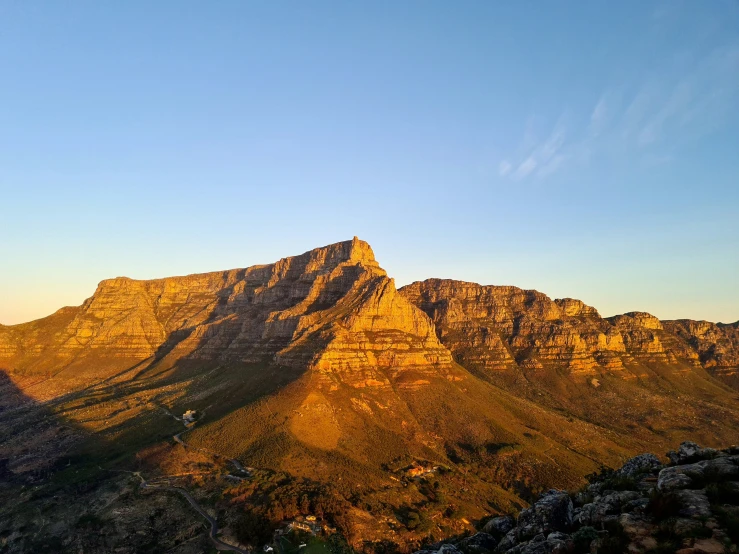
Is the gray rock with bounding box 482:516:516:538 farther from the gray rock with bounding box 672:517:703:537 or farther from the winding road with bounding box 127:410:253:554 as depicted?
the winding road with bounding box 127:410:253:554

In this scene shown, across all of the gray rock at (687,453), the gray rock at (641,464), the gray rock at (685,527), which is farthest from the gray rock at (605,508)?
the gray rock at (641,464)

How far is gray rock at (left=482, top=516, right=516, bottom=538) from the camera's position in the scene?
79.5 feet

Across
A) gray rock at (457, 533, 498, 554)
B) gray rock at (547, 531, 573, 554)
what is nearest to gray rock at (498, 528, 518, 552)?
gray rock at (457, 533, 498, 554)

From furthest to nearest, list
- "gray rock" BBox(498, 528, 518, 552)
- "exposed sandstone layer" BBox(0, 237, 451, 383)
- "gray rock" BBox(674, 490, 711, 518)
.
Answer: "exposed sandstone layer" BBox(0, 237, 451, 383) < "gray rock" BBox(498, 528, 518, 552) < "gray rock" BBox(674, 490, 711, 518)

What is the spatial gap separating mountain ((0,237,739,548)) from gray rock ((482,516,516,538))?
43.0 m

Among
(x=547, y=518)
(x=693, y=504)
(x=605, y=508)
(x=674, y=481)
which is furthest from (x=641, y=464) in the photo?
(x=693, y=504)

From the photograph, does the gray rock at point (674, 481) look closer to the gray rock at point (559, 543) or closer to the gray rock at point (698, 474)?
the gray rock at point (698, 474)

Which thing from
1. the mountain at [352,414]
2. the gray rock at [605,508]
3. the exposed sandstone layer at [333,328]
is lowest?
the mountain at [352,414]

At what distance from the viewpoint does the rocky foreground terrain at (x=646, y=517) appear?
13.7 metres

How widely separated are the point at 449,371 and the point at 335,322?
40725mm

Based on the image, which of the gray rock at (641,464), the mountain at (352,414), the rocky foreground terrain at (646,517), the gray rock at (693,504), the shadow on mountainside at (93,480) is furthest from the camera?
the mountain at (352,414)

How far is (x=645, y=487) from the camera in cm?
1994

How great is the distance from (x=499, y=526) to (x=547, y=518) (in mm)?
5421

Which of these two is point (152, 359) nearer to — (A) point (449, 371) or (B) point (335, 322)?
(B) point (335, 322)
